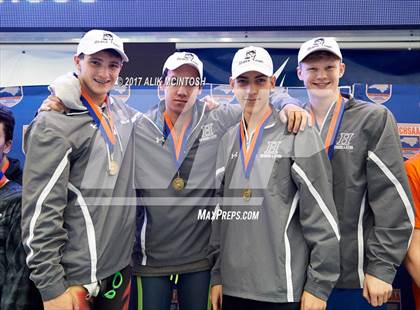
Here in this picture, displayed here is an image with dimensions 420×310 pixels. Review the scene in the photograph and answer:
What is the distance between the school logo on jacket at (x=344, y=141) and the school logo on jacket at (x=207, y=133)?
20.1 inches

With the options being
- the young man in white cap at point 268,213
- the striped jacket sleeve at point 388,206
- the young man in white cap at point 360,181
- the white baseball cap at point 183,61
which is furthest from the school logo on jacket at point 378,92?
the white baseball cap at point 183,61

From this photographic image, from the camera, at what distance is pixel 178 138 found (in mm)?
1807

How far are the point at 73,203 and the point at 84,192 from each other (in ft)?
0.19

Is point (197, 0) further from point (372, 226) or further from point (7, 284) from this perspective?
point (7, 284)

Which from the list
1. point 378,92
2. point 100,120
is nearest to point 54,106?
point 100,120

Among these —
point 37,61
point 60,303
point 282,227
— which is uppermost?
point 37,61

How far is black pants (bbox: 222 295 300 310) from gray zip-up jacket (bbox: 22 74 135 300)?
435 mm

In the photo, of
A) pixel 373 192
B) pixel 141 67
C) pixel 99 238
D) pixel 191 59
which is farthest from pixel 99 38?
pixel 373 192

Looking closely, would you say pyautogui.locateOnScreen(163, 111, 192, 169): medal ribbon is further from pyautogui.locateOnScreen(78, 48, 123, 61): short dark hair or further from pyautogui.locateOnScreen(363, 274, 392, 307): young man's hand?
pyautogui.locateOnScreen(363, 274, 392, 307): young man's hand

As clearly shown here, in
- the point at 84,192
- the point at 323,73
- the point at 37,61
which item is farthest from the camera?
the point at 37,61

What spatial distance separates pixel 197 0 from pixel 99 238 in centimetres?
113

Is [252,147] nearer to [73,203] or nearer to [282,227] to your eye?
[282,227]

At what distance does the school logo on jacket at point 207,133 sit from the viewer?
1820 millimetres

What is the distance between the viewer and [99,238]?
164 cm
